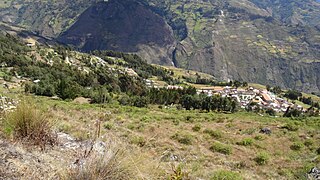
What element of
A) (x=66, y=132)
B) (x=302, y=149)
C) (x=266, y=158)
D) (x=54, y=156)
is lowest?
(x=302, y=149)

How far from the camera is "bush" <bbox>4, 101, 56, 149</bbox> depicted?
5.04 m

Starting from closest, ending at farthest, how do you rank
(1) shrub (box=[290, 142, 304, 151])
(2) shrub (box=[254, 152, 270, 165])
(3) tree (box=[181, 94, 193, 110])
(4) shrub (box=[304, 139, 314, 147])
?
(2) shrub (box=[254, 152, 270, 165]), (1) shrub (box=[290, 142, 304, 151]), (4) shrub (box=[304, 139, 314, 147]), (3) tree (box=[181, 94, 193, 110])

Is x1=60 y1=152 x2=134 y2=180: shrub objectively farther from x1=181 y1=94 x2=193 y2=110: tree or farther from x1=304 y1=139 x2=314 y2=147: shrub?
x1=181 y1=94 x2=193 y2=110: tree

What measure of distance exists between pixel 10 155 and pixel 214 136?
13622mm

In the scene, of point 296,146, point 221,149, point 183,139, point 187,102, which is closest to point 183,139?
point 183,139

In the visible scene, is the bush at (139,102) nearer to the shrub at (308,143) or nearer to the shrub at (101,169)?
the shrub at (308,143)

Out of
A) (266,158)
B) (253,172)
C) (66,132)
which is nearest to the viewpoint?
(66,132)

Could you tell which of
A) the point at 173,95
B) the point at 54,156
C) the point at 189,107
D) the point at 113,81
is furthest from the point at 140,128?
the point at 113,81

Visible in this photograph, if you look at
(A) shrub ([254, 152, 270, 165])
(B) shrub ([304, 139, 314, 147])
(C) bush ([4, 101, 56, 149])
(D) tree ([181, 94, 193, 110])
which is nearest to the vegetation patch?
(A) shrub ([254, 152, 270, 165])

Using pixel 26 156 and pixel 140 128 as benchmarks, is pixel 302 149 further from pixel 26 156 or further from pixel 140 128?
pixel 26 156

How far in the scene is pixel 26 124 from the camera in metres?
5.05

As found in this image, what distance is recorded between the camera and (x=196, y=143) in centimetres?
1373

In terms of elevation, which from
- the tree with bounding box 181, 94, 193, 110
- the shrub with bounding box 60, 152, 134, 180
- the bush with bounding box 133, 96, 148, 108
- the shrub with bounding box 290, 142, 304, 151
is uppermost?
the shrub with bounding box 60, 152, 134, 180

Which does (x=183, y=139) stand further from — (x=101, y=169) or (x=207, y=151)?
(x=101, y=169)
